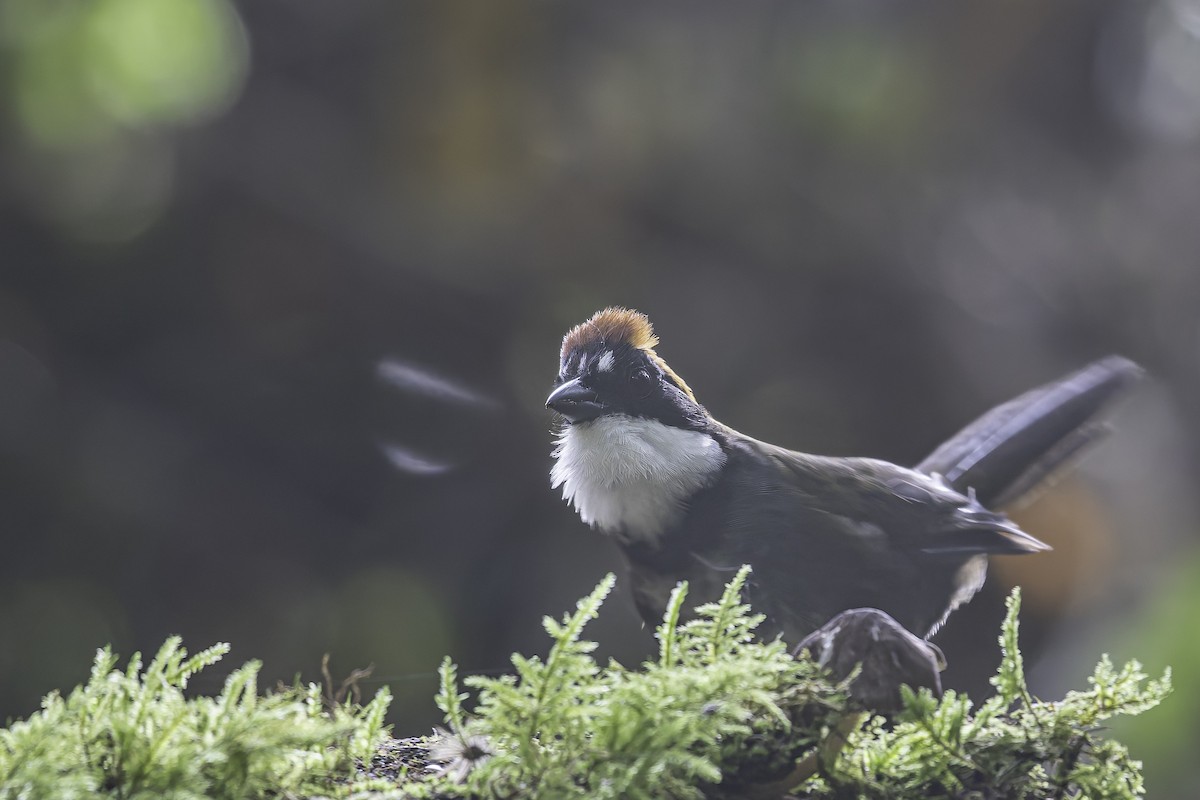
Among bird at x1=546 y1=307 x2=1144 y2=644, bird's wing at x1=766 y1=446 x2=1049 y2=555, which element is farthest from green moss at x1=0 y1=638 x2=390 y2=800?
bird's wing at x1=766 y1=446 x2=1049 y2=555

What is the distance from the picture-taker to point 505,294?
13.7ft

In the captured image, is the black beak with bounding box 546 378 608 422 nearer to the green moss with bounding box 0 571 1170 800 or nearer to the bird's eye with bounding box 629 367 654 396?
the bird's eye with bounding box 629 367 654 396

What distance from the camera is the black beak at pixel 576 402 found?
73.4 inches

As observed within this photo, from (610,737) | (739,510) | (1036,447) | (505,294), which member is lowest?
(610,737)

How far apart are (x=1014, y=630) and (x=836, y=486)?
2.55 ft

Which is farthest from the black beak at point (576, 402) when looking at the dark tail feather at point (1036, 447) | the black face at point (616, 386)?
the dark tail feather at point (1036, 447)

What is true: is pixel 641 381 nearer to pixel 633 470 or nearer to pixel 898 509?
pixel 633 470

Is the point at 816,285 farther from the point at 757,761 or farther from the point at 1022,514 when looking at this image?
the point at 757,761

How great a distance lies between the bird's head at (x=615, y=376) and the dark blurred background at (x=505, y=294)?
1.67m

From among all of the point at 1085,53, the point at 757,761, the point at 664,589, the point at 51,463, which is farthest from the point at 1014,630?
the point at 1085,53

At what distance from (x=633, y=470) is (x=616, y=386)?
0.17 metres

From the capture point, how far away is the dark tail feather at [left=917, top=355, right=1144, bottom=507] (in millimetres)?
2414

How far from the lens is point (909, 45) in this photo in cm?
464

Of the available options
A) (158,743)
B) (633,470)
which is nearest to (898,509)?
(633,470)
